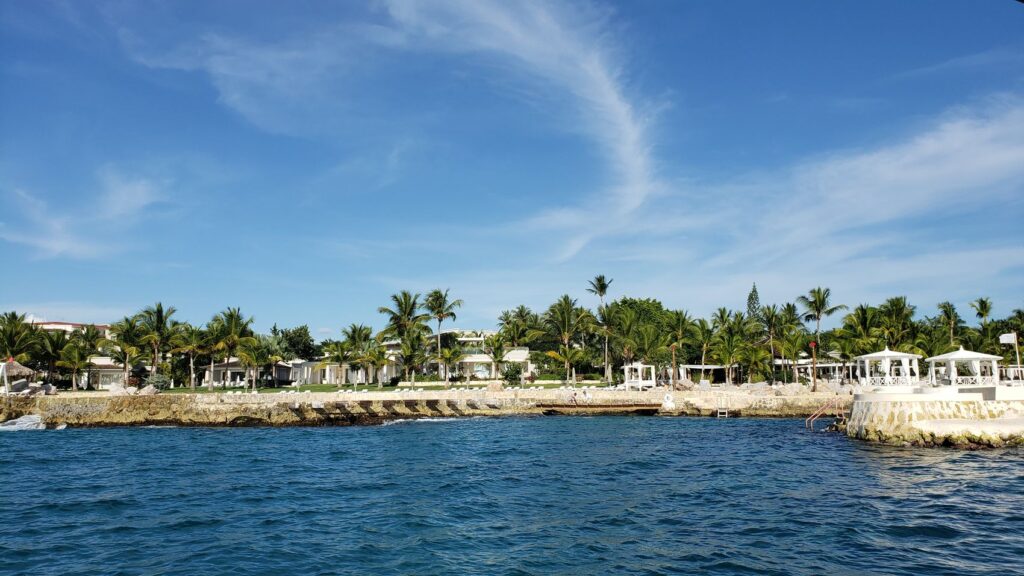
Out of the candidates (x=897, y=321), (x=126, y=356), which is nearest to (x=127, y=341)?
(x=126, y=356)

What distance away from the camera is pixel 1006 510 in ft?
58.8

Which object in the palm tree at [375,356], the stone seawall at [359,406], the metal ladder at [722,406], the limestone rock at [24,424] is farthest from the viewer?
the palm tree at [375,356]

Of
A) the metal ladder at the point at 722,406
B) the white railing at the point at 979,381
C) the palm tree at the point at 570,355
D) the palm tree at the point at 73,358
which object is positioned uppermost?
the palm tree at the point at 73,358

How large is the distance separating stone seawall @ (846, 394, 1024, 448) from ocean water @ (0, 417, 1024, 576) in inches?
62.4

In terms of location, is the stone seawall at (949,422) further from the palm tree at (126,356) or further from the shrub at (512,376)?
the palm tree at (126,356)

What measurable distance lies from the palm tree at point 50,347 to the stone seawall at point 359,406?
21.2 metres

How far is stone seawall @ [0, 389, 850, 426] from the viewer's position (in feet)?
171

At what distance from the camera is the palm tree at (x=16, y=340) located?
6925 centimetres

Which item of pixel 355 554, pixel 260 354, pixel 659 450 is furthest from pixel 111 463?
pixel 260 354

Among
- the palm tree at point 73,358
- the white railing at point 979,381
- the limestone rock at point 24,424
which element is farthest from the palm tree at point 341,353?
the white railing at point 979,381

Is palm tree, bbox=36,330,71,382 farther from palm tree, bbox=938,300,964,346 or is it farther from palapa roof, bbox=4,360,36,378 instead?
palm tree, bbox=938,300,964,346

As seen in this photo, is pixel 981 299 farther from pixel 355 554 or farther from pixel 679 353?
pixel 355 554

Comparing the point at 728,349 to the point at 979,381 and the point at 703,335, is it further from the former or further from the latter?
the point at 979,381

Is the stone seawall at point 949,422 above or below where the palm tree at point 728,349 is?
below
